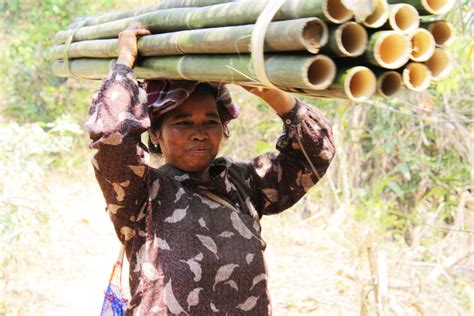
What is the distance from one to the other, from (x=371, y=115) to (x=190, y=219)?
11.5ft

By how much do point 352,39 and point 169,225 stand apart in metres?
0.73

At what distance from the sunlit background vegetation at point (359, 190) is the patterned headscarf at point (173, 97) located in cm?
70

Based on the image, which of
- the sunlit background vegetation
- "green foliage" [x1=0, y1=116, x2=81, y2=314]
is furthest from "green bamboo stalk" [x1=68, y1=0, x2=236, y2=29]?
"green foliage" [x1=0, y1=116, x2=81, y2=314]

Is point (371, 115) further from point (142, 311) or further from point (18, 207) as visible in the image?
point (142, 311)

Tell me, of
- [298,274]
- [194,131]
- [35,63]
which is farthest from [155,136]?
[35,63]

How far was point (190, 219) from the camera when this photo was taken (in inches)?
68.2

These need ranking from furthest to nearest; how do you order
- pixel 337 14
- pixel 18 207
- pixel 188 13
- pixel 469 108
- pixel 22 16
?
pixel 22 16 < pixel 469 108 < pixel 18 207 < pixel 188 13 < pixel 337 14

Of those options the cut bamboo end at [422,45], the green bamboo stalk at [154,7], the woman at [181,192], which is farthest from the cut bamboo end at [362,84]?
the woman at [181,192]

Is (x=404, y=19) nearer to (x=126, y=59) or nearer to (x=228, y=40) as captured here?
(x=228, y=40)

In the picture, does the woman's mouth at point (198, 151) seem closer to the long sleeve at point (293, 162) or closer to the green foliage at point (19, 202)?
the long sleeve at point (293, 162)

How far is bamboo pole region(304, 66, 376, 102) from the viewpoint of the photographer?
4.02 ft

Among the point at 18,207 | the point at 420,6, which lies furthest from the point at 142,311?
the point at 18,207

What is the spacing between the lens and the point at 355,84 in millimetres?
1253

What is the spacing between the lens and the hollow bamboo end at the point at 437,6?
1.28 meters
